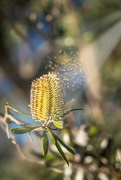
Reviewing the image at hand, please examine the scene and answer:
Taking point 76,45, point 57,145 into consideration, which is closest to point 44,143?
point 57,145

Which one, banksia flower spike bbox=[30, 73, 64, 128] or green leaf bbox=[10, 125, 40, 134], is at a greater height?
banksia flower spike bbox=[30, 73, 64, 128]

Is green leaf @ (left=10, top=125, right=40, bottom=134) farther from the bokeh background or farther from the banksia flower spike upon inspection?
the bokeh background

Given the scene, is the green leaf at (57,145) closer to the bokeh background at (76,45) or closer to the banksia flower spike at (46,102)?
the banksia flower spike at (46,102)

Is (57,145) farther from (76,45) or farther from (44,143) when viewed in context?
(76,45)

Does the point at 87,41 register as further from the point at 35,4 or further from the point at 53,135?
the point at 53,135

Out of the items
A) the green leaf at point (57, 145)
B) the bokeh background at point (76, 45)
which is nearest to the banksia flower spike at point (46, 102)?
the green leaf at point (57, 145)

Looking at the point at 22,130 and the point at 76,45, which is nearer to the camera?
the point at 22,130

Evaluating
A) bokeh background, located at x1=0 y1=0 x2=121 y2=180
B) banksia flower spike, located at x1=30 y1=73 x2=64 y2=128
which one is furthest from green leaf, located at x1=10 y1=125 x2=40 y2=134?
bokeh background, located at x1=0 y1=0 x2=121 y2=180

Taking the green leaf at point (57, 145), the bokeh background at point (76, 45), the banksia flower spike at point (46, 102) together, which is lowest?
the green leaf at point (57, 145)

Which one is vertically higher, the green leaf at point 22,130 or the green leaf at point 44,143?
the green leaf at point 22,130
